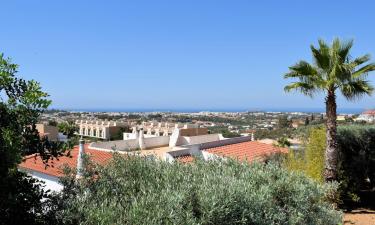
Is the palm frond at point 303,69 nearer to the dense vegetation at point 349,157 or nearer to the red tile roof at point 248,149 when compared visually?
the dense vegetation at point 349,157

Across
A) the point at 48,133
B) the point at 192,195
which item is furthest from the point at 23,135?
the point at 48,133

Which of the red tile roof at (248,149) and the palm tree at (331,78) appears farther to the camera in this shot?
the red tile roof at (248,149)

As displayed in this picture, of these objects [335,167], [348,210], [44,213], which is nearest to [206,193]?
[44,213]

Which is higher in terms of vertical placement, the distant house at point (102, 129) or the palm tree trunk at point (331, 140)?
the palm tree trunk at point (331, 140)

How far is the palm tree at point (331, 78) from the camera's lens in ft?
43.2

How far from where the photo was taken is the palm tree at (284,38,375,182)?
1316 cm

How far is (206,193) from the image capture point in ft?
14.9

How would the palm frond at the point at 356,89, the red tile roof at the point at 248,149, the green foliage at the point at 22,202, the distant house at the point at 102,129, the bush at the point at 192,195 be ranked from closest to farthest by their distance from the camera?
1. the green foliage at the point at 22,202
2. the bush at the point at 192,195
3. the palm frond at the point at 356,89
4. the red tile roof at the point at 248,149
5. the distant house at the point at 102,129

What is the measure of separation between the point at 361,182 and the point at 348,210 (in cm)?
210

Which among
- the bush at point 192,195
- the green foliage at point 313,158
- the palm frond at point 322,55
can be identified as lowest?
the green foliage at point 313,158

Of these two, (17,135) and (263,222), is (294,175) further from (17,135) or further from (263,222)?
(17,135)

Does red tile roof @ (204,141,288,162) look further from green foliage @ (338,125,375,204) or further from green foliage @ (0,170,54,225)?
green foliage @ (0,170,54,225)

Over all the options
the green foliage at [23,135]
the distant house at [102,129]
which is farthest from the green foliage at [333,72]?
the distant house at [102,129]

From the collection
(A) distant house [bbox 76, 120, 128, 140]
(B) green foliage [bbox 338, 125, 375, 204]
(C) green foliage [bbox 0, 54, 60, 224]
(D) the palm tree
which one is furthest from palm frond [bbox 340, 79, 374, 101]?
(A) distant house [bbox 76, 120, 128, 140]
